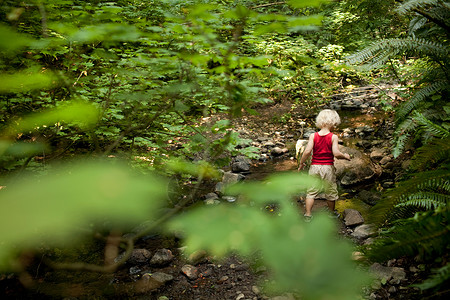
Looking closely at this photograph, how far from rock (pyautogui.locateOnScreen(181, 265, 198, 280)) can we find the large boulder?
3361mm

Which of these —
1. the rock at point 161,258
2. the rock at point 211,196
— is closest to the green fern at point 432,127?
the rock at point 161,258

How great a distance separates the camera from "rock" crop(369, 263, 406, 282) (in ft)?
6.98

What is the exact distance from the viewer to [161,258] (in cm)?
313

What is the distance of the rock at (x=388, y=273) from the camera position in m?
2.13

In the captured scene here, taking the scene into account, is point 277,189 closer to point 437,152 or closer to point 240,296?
point 437,152

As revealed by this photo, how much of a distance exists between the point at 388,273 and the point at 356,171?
114 inches

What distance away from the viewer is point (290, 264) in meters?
0.42

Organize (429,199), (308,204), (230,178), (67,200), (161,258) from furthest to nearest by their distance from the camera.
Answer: (230,178) < (308,204) < (161,258) < (429,199) < (67,200)

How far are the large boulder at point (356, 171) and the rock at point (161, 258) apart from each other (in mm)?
3524

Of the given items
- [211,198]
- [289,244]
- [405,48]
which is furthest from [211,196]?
[289,244]

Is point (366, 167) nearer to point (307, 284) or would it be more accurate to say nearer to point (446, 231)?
point (446, 231)

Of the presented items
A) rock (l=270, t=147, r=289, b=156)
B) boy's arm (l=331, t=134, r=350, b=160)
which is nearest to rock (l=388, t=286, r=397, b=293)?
boy's arm (l=331, t=134, r=350, b=160)

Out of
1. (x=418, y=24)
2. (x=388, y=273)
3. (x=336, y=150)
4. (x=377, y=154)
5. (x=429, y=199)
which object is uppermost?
(x=418, y=24)

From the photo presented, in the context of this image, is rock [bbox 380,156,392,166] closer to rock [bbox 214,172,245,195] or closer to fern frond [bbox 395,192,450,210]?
rock [bbox 214,172,245,195]
